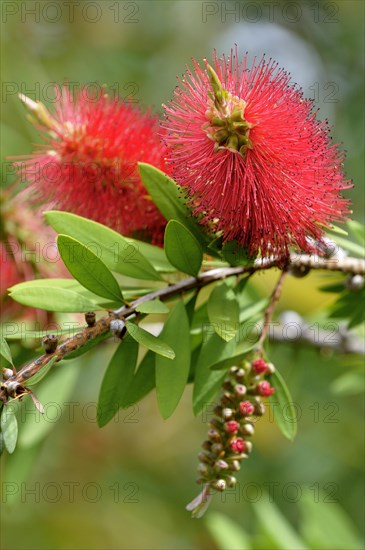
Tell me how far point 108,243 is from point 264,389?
37 centimetres

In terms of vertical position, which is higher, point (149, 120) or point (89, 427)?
point (149, 120)

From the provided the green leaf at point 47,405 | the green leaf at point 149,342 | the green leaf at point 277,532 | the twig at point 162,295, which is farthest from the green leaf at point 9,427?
the green leaf at point 277,532

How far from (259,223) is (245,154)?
114 millimetres

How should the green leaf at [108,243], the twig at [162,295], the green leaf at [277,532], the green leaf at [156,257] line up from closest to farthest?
the twig at [162,295] < the green leaf at [108,243] < the green leaf at [156,257] < the green leaf at [277,532]

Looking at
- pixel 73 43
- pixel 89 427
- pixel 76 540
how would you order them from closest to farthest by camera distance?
1. pixel 76 540
2. pixel 89 427
3. pixel 73 43

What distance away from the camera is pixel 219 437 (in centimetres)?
129

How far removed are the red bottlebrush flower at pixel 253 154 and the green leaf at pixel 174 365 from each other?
0.18m

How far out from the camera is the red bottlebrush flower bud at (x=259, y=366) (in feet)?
4.49

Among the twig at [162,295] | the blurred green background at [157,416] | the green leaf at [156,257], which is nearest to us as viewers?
the twig at [162,295]

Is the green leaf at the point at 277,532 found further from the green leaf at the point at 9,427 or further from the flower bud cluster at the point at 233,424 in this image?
the green leaf at the point at 9,427

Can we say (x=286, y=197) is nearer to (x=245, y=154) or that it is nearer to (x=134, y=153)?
(x=245, y=154)

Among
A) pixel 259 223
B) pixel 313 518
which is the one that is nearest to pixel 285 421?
pixel 259 223

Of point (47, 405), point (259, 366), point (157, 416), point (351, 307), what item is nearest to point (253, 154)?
point (259, 366)

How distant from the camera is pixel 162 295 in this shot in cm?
137
